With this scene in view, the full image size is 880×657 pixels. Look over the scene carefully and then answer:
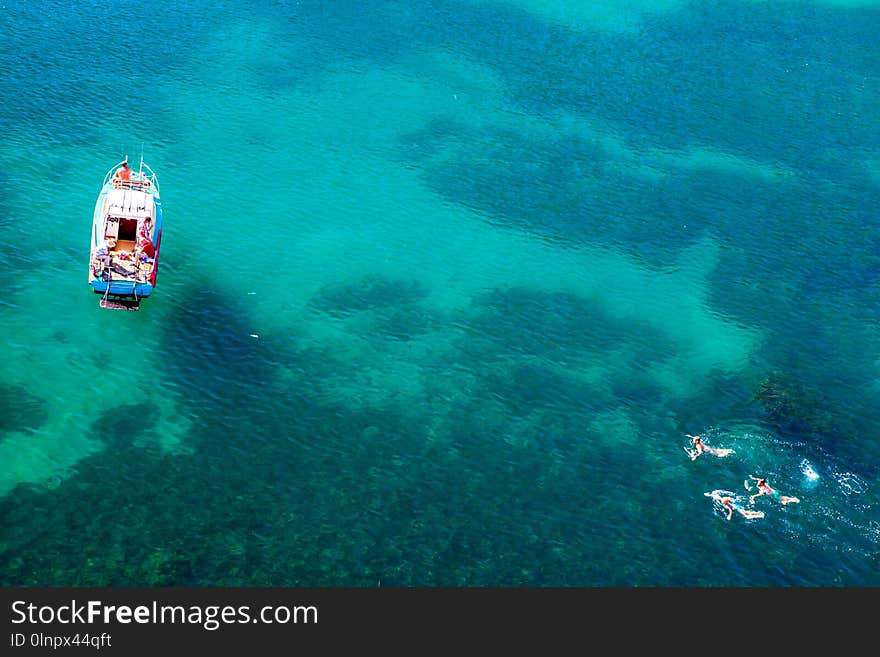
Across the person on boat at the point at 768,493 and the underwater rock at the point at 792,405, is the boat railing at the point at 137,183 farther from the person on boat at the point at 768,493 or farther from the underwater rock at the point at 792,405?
the person on boat at the point at 768,493

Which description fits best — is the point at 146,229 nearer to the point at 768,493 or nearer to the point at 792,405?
the point at 768,493

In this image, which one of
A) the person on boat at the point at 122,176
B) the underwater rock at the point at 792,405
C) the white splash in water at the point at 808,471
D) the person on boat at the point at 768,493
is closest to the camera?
the person on boat at the point at 768,493

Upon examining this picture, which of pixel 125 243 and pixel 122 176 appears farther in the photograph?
pixel 122 176

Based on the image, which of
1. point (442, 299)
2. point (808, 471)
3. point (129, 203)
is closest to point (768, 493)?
point (808, 471)

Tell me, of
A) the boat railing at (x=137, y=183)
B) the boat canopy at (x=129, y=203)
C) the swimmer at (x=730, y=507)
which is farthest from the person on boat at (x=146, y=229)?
the swimmer at (x=730, y=507)

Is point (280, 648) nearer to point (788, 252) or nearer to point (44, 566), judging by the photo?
point (44, 566)

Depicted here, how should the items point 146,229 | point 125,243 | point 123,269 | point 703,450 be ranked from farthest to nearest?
point 125,243 < point 146,229 < point 123,269 < point 703,450

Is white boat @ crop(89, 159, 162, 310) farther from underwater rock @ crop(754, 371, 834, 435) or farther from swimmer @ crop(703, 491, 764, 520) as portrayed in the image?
underwater rock @ crop(754, 371, 834, 435)

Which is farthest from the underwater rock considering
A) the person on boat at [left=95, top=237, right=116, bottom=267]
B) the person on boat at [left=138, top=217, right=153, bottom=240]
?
the person on boat at [left=95, top=237, right=116, bottom=267]
